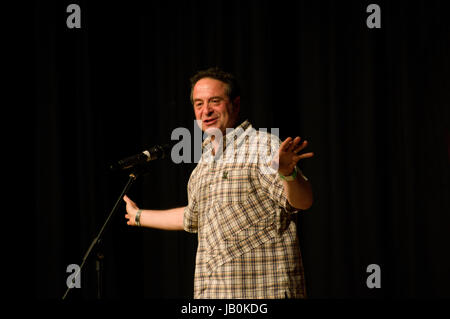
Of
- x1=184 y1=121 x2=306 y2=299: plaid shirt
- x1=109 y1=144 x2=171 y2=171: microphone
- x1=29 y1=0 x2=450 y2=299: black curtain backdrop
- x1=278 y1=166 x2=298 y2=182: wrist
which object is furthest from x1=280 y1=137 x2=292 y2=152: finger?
x1=29 y1=0 x2=450 y2=299: black curtain backdrop

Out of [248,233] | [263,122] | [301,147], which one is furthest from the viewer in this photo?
[263,122]

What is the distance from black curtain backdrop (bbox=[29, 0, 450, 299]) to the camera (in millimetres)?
2754

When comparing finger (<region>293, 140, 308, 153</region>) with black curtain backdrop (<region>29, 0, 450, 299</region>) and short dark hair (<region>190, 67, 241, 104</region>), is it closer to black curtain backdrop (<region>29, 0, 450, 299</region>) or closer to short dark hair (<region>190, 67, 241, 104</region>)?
short dark hair (<region>190, 67, 241, 104</region>)

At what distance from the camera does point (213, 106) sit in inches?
83.3

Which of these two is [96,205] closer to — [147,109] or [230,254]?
[147,109]

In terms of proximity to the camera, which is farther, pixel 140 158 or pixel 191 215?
pixel 191 215

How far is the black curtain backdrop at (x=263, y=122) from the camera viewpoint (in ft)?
9.04

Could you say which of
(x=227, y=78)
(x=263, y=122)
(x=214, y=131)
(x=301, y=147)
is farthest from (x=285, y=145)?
(x=263, y=122)

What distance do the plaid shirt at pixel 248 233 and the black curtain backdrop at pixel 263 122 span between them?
101 cm

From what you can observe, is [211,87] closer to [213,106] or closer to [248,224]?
[213,106]

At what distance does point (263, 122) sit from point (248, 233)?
1161 mm

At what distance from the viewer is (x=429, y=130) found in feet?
9.02

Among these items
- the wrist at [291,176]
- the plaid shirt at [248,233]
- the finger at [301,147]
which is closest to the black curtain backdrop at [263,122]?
the plaid shirt at [248,233]

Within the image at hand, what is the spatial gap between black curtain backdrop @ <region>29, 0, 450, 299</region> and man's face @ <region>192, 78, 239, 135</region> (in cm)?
75
